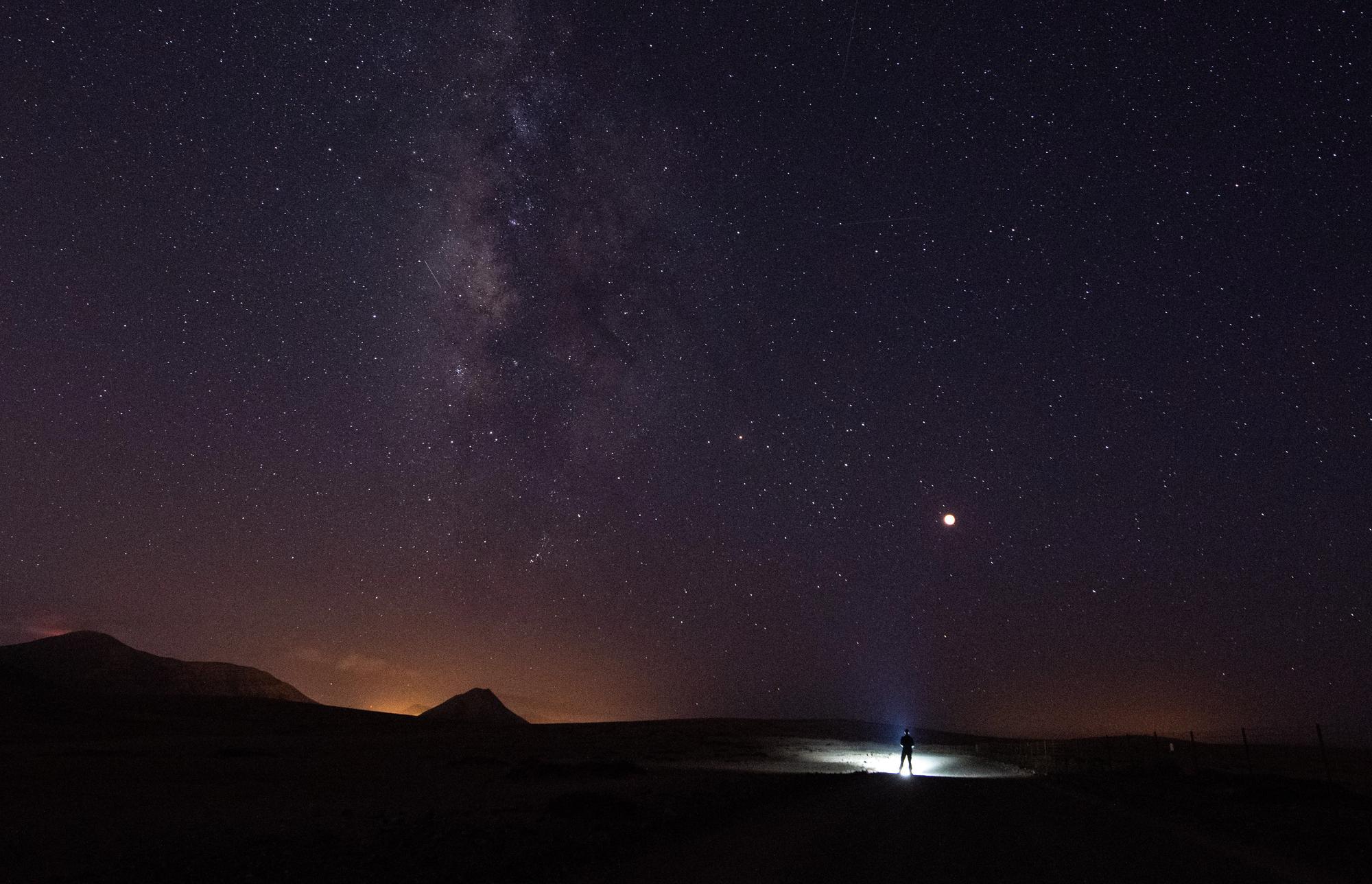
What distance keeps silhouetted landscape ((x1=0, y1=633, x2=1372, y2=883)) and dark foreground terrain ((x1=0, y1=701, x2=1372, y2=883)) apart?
2.9 inches

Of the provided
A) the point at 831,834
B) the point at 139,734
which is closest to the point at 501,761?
the point at 831,834

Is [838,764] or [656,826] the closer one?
[656,826]

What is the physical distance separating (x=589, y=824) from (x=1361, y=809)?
16188 mm

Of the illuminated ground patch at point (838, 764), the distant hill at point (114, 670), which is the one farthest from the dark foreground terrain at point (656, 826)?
the distant hill at point (114, 670)

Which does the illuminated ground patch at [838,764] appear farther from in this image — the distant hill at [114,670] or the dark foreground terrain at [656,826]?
the distant hill at [114,670]

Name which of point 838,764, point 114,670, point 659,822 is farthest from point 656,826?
point 114,670

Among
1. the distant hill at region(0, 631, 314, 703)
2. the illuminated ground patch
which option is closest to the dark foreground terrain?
the illuminated ground patch

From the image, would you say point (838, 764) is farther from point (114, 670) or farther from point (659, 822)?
point (114, 670)

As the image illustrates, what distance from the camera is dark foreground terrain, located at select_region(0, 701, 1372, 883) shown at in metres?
10.4

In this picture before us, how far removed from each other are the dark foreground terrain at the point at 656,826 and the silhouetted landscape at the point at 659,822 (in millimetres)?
73

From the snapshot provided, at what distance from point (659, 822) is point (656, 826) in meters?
0.37

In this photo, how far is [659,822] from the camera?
45.9 feet

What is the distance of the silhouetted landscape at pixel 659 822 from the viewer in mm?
10492

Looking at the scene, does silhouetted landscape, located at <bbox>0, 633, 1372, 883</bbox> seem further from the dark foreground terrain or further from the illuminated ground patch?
the illuminated ground patch
